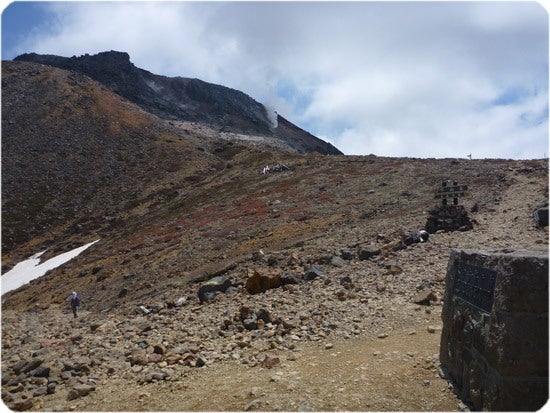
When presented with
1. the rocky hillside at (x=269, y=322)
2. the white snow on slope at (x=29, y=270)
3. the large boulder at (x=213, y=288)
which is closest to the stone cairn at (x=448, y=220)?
the rocky hillside at (x=269, y=322)

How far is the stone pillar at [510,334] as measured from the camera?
5.09 metres

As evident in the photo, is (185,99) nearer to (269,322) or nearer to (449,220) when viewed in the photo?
(449,220)

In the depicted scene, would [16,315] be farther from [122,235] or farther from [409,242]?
[409,242]

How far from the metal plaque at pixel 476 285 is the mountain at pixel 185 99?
329ft

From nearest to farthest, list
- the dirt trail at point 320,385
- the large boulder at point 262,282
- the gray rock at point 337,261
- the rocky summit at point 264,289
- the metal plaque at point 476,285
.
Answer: the metal plaque at point 476,285 < the dirt trail at point 320,385 < the rocky summit at point 264,289 < the large boulder at point 262,282 < the gray rock at point 337,261

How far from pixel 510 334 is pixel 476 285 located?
42.1 inches

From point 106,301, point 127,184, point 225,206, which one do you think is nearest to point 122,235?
point 225,206

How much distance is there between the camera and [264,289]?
47.5ft

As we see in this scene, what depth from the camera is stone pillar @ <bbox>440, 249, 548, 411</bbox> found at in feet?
16.7

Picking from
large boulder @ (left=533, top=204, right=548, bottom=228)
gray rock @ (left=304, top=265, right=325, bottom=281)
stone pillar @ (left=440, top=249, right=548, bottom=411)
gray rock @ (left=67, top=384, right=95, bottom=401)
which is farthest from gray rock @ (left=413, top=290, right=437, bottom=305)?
large boulder @ (left=533, top=204, right=548, bottom=228)

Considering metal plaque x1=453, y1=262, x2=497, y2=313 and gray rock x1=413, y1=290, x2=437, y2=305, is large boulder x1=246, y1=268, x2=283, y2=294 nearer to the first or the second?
gray rock x1=413, y1=290, x2=437, y2=305

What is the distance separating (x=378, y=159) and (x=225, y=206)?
21395 mm

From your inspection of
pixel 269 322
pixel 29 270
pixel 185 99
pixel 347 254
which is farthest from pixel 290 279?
pixel 185 99

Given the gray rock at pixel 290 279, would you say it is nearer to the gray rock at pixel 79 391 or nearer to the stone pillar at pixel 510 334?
the gray rock at pixel 79 391
